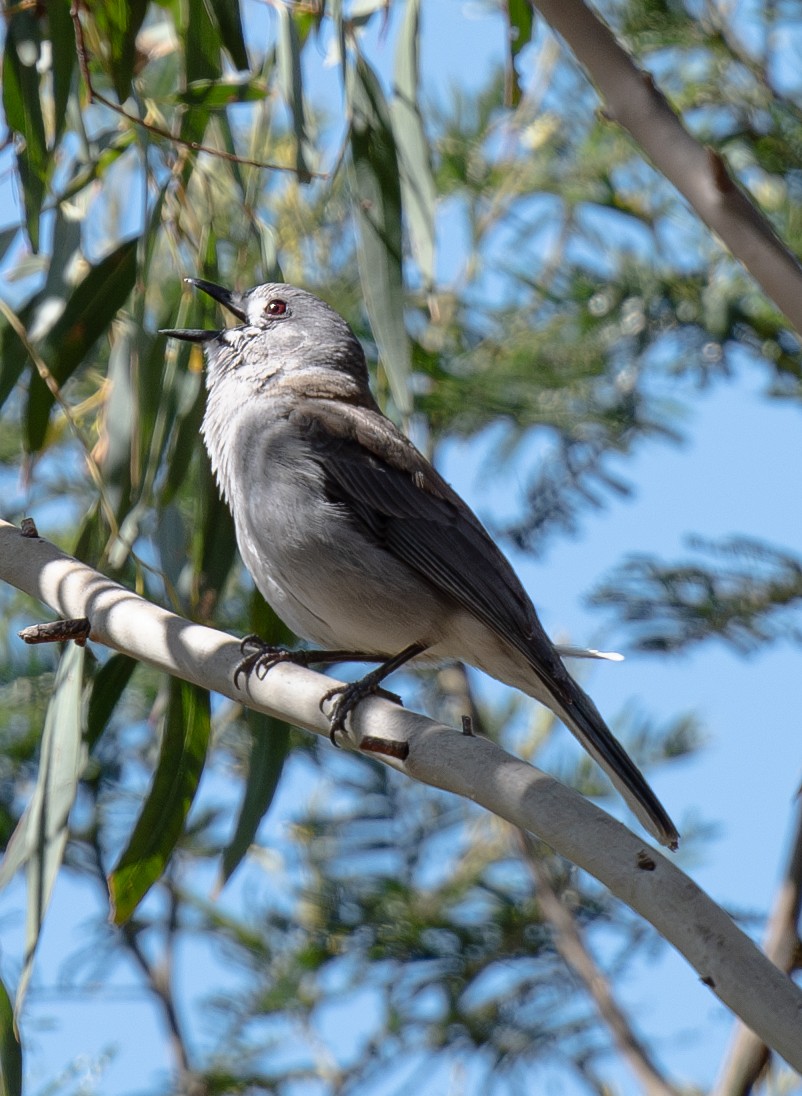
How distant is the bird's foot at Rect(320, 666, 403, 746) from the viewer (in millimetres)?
2354

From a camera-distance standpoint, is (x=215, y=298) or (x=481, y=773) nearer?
(x=481, y=773)

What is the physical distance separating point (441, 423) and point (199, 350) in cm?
69

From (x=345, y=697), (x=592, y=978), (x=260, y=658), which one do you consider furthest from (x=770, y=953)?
(x=260, y=658)

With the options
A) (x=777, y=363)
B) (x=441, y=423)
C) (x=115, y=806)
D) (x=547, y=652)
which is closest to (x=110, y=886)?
(x=547, y=652)

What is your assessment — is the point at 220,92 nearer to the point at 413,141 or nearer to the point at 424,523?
the point at 413,141

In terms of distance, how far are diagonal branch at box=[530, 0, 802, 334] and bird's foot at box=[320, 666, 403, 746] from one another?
39.9 inches

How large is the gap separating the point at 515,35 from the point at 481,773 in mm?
1637

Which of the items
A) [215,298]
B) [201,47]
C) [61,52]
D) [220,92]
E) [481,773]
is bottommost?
[481,773]

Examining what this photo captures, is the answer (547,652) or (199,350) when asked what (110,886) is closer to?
(547,652)

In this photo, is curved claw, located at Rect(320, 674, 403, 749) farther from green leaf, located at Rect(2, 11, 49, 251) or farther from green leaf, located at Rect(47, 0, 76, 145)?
green leaf, located at Rect(47, 0, 76, 145)

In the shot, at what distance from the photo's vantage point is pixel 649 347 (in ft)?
12.6

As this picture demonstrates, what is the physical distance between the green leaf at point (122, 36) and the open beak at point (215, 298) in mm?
461

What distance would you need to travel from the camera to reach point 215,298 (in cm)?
348

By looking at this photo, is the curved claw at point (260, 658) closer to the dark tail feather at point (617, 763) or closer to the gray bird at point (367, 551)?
the gray bird at point (367, 551)
